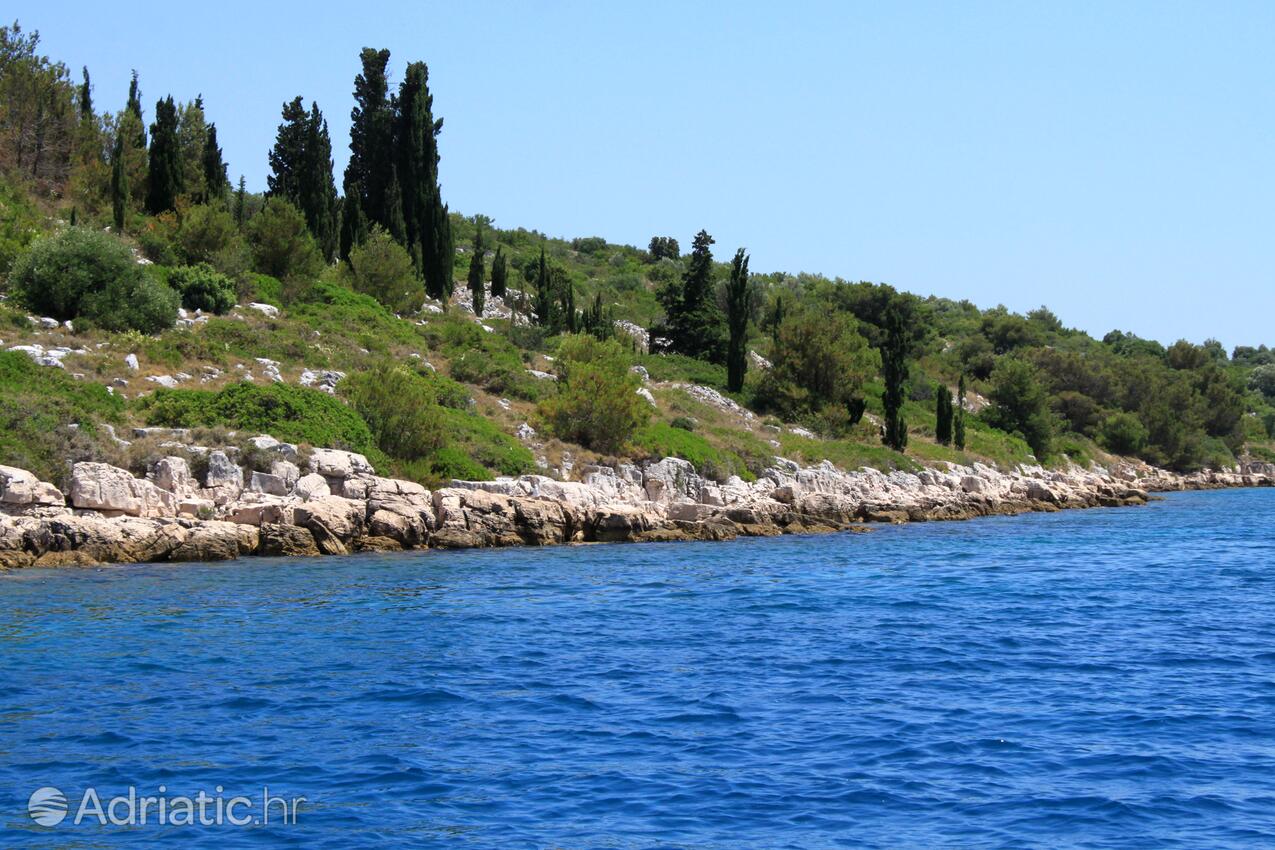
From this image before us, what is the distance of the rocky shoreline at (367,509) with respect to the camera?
2648 cm

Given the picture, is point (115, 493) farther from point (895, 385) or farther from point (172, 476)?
point (895, 385)

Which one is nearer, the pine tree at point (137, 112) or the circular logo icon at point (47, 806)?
the circular logo icon at point (47, 806)

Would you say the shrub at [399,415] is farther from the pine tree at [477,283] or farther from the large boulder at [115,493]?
the pine tree at [477,283]

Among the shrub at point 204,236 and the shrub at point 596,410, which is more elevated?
the shrub at point 204,236

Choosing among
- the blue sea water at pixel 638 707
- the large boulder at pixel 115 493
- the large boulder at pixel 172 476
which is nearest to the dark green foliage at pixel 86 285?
the large boulder at pixel 172 476

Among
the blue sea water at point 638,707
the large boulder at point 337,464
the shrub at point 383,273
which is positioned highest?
the shrub at point 383,273

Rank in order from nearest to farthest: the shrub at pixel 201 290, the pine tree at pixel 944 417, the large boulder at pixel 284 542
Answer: the large boulder at pixel 284 542 → the shrub at pixel 201 290 → the pine tree at pixel 944 417

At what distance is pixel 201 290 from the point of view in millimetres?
45125

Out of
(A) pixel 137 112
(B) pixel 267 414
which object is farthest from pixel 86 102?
(B) pixel 267 414

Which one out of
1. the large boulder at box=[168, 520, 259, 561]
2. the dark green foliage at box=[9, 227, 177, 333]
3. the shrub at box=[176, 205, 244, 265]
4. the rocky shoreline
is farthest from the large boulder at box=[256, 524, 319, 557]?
the shrub at box=[176, 205, 244, 265]

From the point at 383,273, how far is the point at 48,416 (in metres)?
27.1

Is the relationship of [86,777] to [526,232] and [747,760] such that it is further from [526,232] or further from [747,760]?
[526,232]

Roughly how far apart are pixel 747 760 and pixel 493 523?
21.5m

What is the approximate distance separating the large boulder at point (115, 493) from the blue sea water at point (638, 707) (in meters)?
2.71
